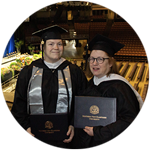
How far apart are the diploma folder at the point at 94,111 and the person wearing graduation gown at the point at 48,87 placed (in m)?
0.30

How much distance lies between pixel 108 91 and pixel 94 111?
299 millimetres

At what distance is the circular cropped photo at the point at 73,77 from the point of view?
166 centimetres

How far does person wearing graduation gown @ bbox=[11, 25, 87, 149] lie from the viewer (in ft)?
6.14

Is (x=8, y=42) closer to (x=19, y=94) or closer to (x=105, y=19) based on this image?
(x=19, y=94)

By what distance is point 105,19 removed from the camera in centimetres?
226

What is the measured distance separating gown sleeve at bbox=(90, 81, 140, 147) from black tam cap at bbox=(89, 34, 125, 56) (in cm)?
42

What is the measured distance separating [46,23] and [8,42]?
1.92 ft

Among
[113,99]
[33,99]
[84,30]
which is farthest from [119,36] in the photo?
[33,99]

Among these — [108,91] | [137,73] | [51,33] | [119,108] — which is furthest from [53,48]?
[137,73]

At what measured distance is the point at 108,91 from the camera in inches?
68.7

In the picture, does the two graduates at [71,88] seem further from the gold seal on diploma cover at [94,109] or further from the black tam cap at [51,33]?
the gold seal on diploma cover at [94,109]

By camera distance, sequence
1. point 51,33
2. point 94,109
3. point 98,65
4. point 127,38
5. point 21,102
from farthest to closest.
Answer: point 127,38 < point 21,102 < point 51,33 < point 98,65 < point 94,109

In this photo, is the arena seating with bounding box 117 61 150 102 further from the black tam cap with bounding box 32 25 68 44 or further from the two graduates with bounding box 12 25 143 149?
the black tam cap with bounding box 32 25 68 44

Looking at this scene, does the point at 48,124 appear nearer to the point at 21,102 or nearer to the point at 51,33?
the point at 21,102
